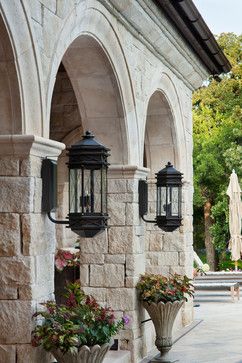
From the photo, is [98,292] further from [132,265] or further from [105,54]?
[105,54]

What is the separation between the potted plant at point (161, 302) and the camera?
9664 mm

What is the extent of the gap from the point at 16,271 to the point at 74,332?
23.7 inches

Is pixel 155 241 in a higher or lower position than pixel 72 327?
higher

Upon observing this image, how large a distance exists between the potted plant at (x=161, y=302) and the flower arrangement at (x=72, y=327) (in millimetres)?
3030

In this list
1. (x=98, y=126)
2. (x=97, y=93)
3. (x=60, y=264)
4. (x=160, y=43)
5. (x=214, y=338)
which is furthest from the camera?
(x=214, y=338)

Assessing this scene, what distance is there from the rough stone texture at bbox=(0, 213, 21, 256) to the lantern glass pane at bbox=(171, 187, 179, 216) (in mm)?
4259

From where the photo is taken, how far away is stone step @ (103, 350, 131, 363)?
28.6 ft

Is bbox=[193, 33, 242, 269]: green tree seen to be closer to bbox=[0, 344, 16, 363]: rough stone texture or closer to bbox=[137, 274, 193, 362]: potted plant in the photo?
bbox=[137, 274, 193, 362]: potted plant

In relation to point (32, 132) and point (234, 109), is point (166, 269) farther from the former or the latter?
point (234, 109)

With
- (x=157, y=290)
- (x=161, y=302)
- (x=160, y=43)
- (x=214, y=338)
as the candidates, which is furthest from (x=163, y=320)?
(x=160, y=43)

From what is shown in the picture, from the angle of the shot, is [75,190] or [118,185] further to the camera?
[118,185]

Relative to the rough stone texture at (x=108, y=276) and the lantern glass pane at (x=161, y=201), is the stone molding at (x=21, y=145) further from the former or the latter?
the lantern glass pane at (x=161, y=201)

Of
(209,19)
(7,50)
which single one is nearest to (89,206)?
(7,50)

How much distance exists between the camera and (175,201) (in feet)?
34.3
